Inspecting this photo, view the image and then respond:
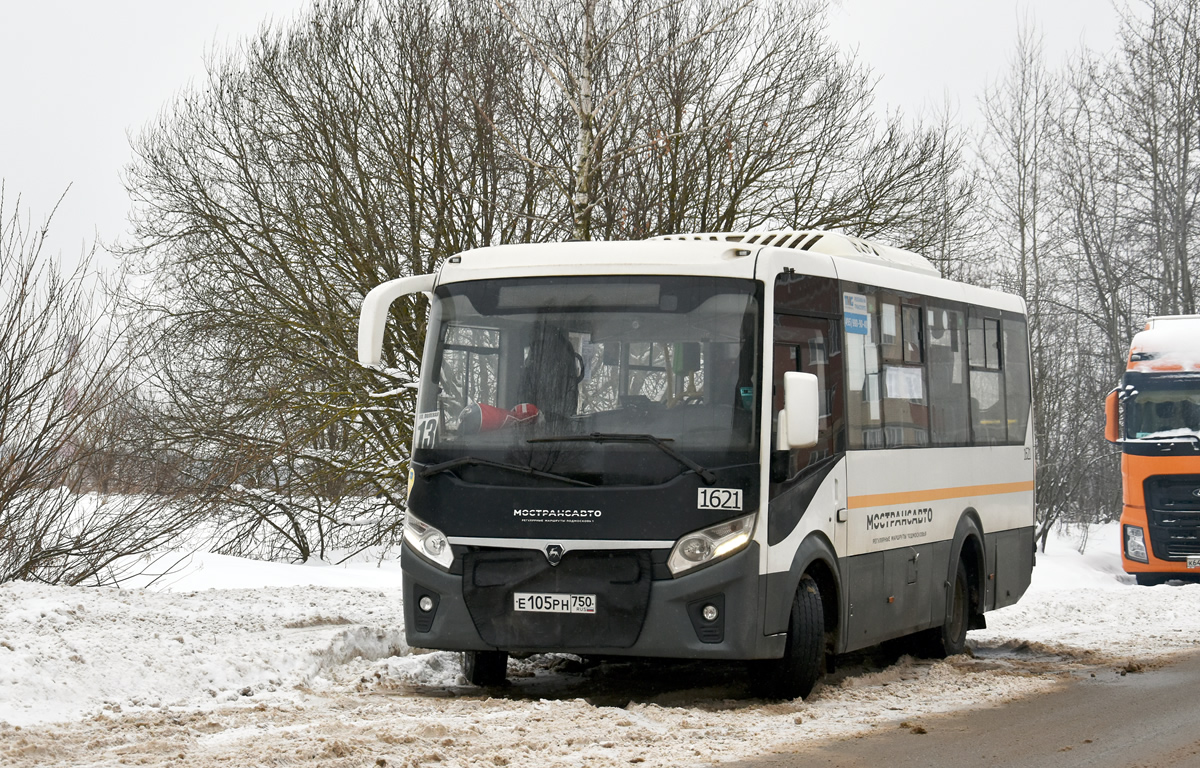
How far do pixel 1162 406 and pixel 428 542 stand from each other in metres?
14.6

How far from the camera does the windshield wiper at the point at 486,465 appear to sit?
852 cm

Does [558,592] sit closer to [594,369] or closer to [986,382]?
[594,369]

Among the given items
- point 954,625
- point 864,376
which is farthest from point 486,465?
point 954,625

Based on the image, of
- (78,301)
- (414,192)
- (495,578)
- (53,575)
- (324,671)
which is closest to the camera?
(495,578)

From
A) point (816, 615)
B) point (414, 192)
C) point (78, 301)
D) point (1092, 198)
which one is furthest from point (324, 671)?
point (1092, 198)

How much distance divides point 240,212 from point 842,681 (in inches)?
573

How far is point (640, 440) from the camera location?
8453mm

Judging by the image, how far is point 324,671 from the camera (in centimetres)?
941

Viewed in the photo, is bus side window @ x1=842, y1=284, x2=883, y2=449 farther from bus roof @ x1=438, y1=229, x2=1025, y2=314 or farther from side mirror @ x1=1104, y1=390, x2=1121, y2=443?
side mirror @ x1=1104, y1=390, x2=1121, y2=443

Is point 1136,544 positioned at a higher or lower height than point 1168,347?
lower

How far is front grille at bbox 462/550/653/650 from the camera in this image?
8398 mm

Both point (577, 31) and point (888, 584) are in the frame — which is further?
point (577, 31)

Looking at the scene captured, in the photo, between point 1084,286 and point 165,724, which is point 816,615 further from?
point 1084,286

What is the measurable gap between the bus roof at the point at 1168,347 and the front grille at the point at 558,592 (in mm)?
14472
